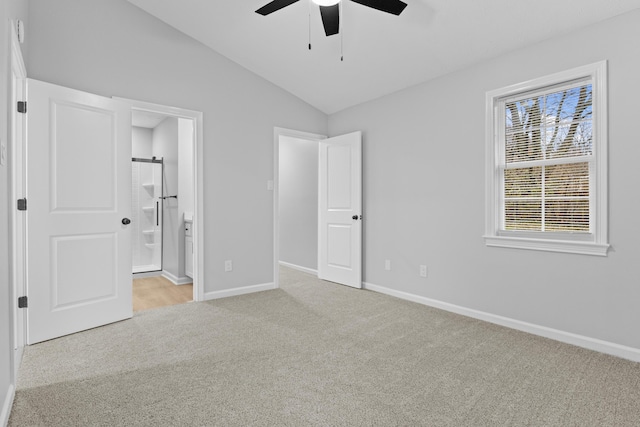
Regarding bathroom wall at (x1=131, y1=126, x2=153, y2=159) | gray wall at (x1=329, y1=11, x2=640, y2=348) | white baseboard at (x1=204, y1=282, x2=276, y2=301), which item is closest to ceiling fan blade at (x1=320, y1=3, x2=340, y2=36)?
gray wall at (x1=329, y1=11, x2=640, y2=348)

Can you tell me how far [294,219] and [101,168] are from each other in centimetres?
315

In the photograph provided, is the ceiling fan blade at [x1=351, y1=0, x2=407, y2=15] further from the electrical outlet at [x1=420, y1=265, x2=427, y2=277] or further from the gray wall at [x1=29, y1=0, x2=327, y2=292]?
the electrical outlet at [x1=420, y1=265, x2=427, y2=277]

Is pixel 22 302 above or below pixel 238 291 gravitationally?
above

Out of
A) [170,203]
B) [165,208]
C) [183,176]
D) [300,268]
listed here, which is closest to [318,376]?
[300,268]

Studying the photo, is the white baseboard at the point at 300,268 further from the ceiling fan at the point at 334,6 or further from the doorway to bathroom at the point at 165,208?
the ceiling fan at the point at 334,6

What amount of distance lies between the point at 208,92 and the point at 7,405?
3.14m

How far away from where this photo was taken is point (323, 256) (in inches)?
190

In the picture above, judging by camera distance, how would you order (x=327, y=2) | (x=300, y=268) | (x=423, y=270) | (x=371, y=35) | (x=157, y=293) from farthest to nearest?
(x=300, y=268)
(x=157, y=293)
(x=423, y=270)
(x=371, y=35)
(x=327, y=2)

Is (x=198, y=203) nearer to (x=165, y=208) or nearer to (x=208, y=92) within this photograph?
(x=208, y=92)

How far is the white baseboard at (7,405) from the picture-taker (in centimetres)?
156

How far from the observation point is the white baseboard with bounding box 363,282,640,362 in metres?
2.40

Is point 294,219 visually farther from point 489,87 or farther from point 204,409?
point 204,409

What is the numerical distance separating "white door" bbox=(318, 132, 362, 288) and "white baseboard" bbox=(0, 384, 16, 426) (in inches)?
130

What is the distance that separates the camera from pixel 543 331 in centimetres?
279
